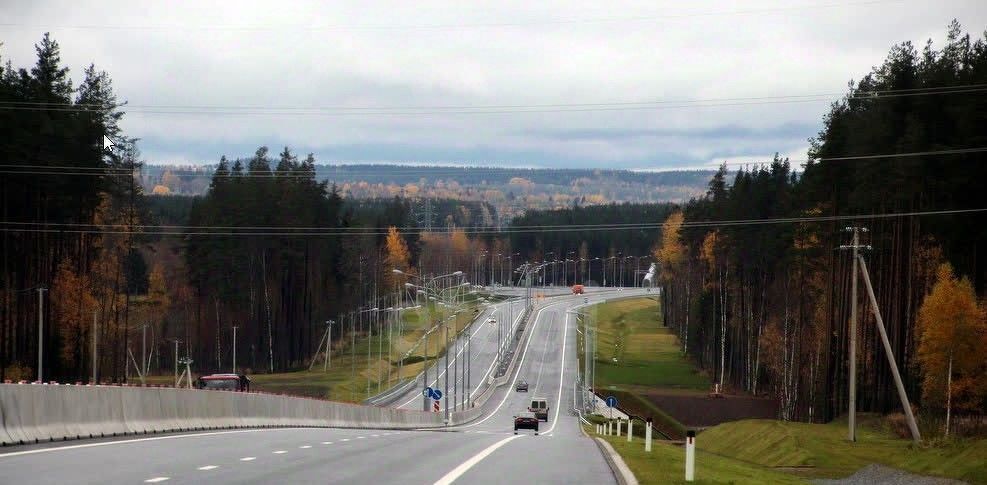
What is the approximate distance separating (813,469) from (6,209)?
52.0 metres

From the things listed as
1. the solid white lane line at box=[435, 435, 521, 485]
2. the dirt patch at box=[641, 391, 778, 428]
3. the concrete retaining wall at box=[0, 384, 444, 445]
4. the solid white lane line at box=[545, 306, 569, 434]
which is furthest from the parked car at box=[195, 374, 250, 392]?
the dirt patch at box=[641, 391, 778, 428]

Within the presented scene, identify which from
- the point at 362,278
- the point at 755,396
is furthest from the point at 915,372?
the point at 362,278

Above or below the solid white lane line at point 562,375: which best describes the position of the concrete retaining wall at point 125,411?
above

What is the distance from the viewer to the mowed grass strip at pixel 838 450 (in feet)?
148

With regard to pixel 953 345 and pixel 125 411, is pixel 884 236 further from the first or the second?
pixel 125 411

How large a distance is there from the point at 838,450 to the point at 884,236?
85.3 ft

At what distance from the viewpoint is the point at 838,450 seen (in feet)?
177

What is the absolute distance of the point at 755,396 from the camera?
364 feet

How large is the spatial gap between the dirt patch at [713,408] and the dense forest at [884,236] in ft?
8.00

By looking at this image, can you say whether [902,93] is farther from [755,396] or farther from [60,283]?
[60,283]

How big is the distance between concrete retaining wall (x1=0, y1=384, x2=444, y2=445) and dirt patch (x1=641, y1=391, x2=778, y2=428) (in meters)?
54.8

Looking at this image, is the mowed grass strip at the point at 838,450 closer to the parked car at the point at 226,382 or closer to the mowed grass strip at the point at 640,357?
the parked car at the point at 226,382

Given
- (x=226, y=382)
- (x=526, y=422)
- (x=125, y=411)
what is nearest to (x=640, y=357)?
(x=526, y=422)

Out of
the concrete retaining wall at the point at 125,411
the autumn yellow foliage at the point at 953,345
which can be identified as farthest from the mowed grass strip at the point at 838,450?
the concrete retaining wall at the point at 125,411
